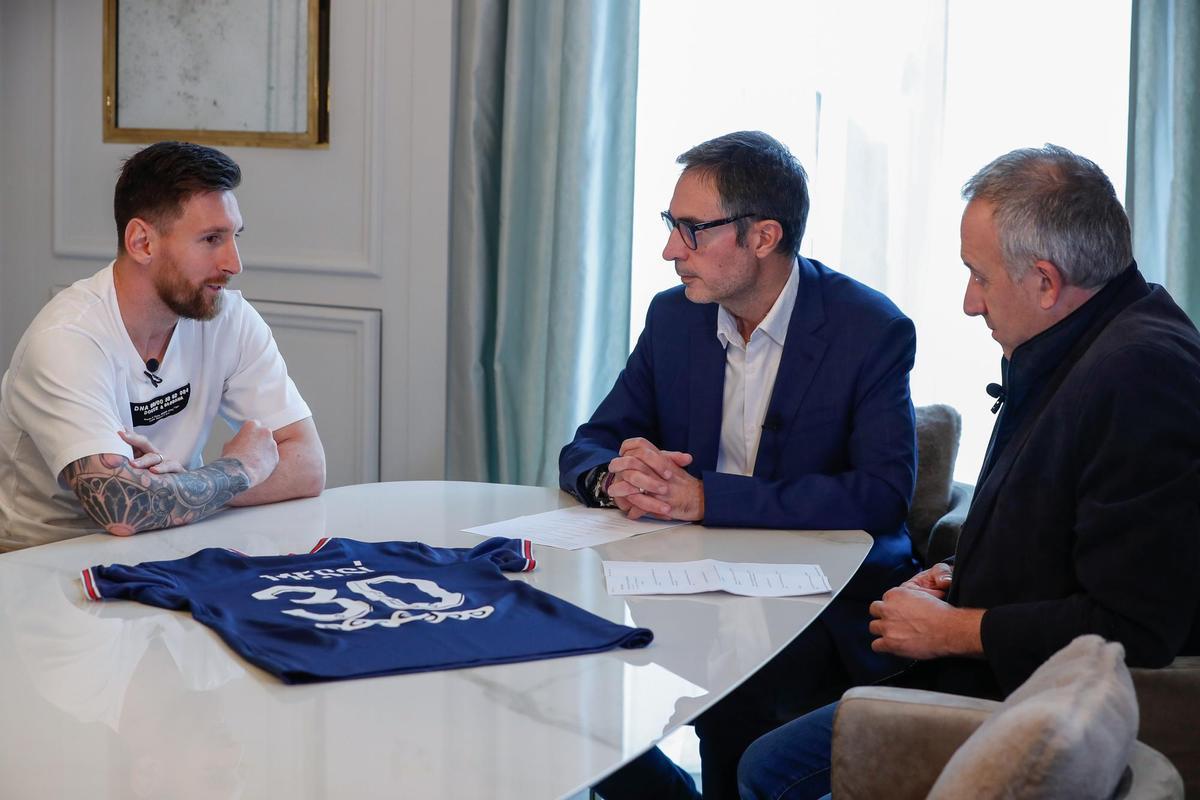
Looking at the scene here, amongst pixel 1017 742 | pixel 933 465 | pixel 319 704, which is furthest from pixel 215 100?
pixel 1017 742

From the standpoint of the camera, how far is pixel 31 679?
4.35 feet

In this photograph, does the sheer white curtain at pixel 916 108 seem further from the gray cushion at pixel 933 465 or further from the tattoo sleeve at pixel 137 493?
the tattoo sleeve at pixel 137 493

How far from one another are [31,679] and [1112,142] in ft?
8.70

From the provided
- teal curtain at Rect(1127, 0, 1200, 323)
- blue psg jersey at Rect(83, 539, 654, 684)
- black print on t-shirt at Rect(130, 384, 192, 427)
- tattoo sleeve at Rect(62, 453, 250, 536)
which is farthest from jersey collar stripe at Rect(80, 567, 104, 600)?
teal curtain at Rect(1127, 0, 1200, 323)

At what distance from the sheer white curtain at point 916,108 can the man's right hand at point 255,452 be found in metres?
1.61

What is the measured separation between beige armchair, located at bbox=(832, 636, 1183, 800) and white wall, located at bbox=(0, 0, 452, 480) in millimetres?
2335

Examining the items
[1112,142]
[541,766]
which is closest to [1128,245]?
[541,766]

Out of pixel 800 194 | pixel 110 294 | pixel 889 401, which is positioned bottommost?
pixel 889 401

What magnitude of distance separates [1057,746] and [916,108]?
2375 mm

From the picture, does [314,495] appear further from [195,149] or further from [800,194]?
[800,194]

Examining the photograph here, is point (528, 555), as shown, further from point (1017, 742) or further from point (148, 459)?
point (1017, 742)

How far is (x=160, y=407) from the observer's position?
2.41 metres

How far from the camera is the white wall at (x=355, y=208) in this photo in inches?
138

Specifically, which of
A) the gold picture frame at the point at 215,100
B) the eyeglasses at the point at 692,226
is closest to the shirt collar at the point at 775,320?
the eyeglasses at the point at 692,226
